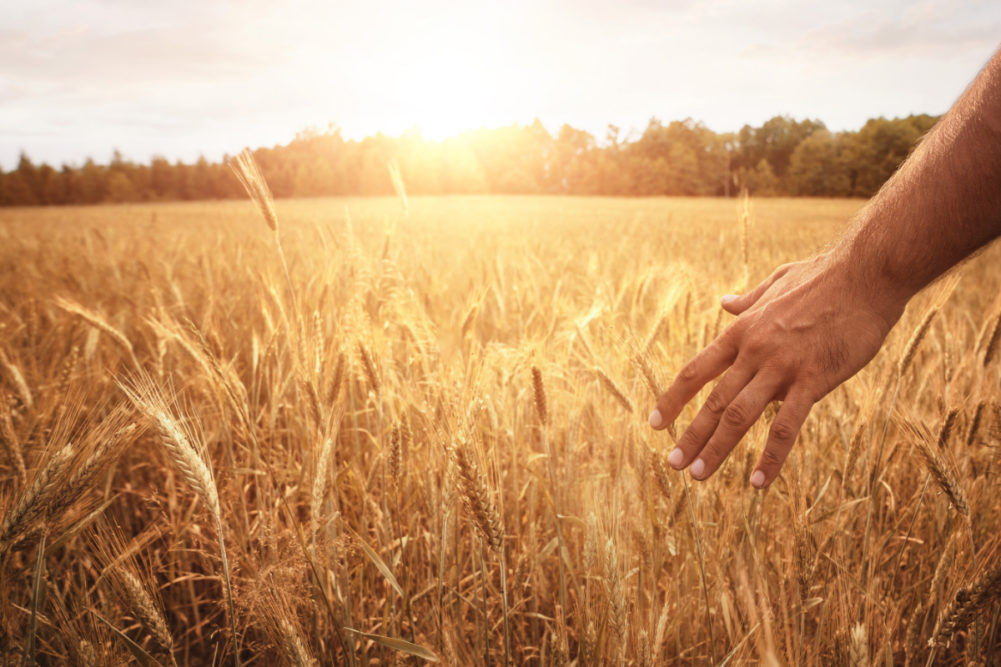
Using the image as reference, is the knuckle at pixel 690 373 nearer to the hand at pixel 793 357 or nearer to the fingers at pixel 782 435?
the hand at pixel 793 357

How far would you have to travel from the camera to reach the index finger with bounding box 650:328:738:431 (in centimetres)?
96

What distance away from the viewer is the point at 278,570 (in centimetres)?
91

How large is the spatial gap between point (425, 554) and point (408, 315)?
2.21 ft

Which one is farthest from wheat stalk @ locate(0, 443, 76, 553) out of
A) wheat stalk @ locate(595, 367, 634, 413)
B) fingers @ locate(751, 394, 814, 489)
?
fingers @ locate(751, 394, 814, 489)

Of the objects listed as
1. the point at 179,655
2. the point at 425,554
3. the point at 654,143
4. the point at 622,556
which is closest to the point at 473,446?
the point at 622,556

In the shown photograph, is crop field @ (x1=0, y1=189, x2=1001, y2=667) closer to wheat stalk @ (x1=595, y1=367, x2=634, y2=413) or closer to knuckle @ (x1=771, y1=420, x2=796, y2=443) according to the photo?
wheat stalk @ (x1=595, y1=367, x2=634, y2=413)

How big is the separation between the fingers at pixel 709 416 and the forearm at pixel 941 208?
0.28m

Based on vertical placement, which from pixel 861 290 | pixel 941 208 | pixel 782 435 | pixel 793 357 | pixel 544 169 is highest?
pixel 544 169

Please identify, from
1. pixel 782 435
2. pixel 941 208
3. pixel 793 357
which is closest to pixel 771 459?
pixel 782 435

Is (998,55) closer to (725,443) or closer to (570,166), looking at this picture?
(725,443)

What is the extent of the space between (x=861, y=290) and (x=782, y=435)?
0.30m

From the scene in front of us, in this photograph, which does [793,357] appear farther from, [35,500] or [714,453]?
[35,500]

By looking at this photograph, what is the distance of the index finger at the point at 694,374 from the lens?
96cm

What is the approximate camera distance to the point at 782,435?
0.87 meters
